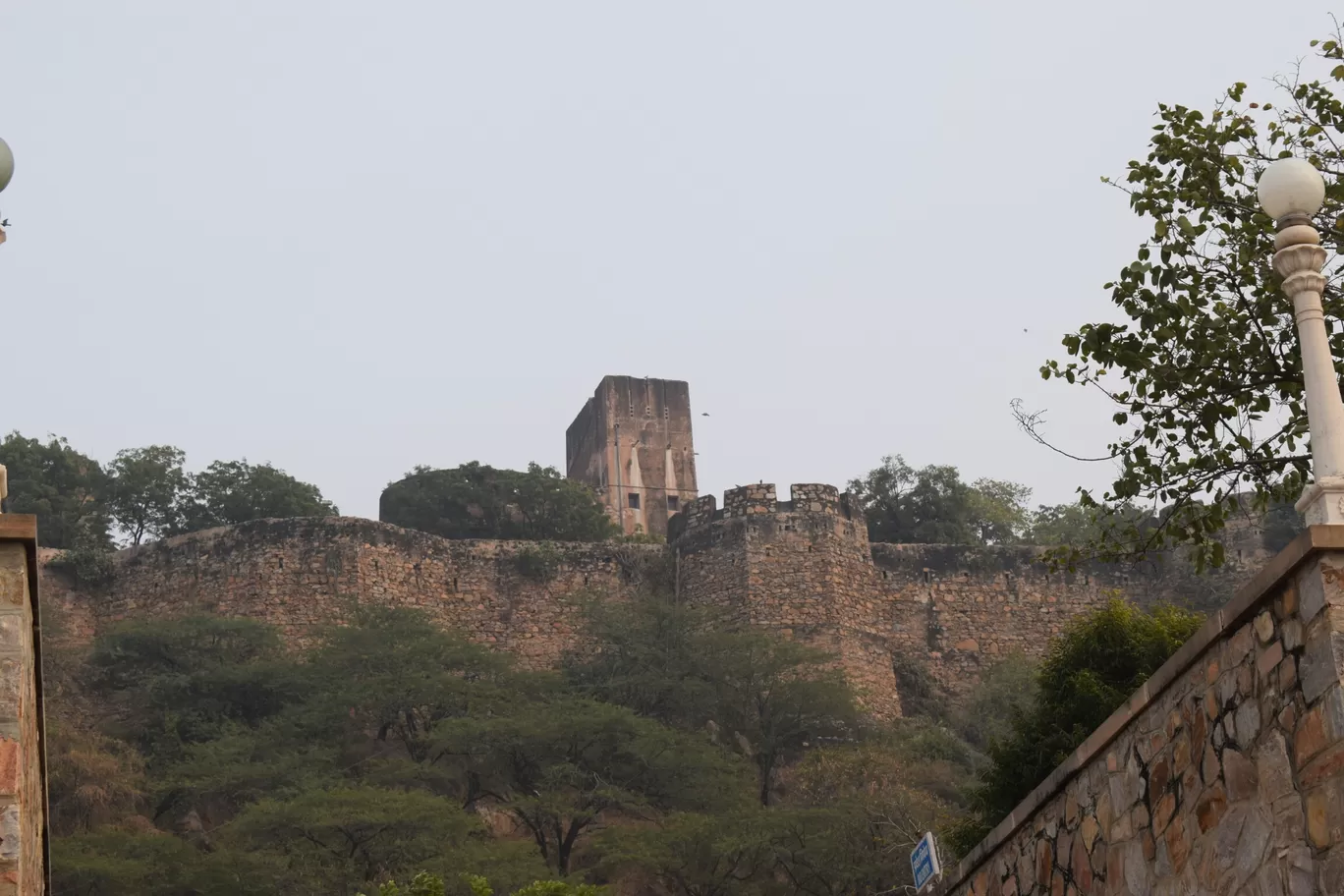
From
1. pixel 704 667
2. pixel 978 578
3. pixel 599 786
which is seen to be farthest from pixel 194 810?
pixel 978 578

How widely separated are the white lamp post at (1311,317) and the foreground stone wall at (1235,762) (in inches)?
7.7

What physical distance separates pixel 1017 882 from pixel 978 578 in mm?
23548

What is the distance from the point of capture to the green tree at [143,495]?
115 ft

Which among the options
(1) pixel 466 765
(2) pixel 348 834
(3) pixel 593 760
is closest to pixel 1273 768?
(2) pixel 348 834

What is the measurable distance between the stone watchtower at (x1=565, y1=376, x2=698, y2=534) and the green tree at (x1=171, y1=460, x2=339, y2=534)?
11.7 metres

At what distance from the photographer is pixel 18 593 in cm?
495

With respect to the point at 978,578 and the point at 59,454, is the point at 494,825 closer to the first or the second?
the point at 978,578

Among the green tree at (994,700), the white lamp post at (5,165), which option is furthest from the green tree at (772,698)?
the white lamp post at (5,165)

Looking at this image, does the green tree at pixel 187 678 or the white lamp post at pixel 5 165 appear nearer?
the white lamp post at pixel 5 165

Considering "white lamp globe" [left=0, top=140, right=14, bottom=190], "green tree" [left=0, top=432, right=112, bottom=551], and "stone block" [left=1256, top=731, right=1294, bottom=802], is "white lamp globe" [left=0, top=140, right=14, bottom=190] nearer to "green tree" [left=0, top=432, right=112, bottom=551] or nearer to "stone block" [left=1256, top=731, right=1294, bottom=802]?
"stone block" [left=1256, top=731, right=1294, bottom=802]

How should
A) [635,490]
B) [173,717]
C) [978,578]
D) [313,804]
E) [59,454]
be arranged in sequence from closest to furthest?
[313,804] < [173,717] < [978,578] < [59,454] < [635,490]

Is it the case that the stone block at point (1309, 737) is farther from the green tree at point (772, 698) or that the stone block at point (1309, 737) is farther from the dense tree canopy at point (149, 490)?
the dense tree canopy at point (149, 490)

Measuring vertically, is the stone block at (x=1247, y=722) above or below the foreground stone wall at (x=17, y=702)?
below

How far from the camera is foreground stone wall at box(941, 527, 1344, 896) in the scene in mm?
4730
